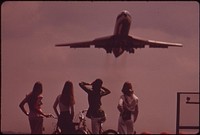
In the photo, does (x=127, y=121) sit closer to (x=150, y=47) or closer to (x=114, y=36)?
(x=114, y=36)

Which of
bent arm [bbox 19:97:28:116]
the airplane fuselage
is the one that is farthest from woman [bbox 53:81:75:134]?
the airplane fuselage

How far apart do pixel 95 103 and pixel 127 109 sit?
2.52ft

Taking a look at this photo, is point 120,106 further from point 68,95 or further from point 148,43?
point 148,43

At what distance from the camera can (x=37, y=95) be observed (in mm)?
8914

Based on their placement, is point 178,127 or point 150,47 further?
point 150,47

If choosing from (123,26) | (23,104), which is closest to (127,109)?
(23,104)

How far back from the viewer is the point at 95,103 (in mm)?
9875

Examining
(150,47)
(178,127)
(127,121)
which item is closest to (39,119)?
(127,121)

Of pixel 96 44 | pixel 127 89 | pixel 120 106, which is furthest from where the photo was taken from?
pixel 96 44

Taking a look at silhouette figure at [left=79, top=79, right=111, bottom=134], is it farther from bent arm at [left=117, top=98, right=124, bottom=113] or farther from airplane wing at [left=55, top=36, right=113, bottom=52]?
airplane wing at [left=55, top=36, right=113, bottom=52]

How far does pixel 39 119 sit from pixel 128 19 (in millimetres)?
20957

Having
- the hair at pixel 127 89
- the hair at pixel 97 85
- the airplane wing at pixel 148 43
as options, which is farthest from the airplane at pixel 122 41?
the hair at pixel 127 89

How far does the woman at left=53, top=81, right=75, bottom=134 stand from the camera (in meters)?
8.97

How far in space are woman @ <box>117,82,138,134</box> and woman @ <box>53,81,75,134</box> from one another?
1.23 m
